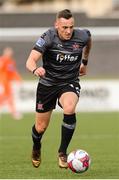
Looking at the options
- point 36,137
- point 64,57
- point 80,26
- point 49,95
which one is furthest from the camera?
point 80,26

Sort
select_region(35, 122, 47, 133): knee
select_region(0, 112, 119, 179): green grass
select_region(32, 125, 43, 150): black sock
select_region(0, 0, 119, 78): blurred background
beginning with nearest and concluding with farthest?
select_region(0, 112, 119, 179): green grass → select_region(35, 122, 47, 133): knee → select_region(32, 125, 43, 150): black sock → select_region(0, 0, 119, 78): blurred background

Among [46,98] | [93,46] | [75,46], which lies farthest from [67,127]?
[93,46]

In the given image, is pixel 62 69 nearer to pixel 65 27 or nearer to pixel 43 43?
pixel 43 43

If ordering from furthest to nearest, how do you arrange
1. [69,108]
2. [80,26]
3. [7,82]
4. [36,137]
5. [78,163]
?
[80,26] → [7,82] → [36,137] → [69,108] → [78,163]

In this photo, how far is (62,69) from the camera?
11.6 meters

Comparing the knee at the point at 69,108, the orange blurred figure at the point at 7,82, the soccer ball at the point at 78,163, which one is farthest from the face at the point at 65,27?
the orange blurred figure at the point at 7,82

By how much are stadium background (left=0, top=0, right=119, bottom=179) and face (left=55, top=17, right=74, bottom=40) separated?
1929 millimetres

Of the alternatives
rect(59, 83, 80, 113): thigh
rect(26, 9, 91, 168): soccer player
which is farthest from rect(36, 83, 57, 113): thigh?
rect(59, 83, 80, 113): thigh

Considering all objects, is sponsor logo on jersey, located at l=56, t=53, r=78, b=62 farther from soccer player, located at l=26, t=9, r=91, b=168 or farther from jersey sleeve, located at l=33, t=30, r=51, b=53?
jersey sleeve, located at l=33, t=30, r=51, b=53

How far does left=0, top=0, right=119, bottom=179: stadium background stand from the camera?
1219 centimetres

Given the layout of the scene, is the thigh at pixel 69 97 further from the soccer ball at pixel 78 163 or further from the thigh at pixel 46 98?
the soccer ball at pixel 78 163

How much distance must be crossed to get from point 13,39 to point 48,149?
39.4 feet

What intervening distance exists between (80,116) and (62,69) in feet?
39.7

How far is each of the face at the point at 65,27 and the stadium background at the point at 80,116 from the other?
1929mm
